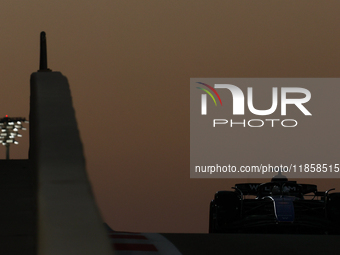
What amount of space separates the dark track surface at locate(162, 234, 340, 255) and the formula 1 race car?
7.09 feet

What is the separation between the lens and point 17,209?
17.8 feet

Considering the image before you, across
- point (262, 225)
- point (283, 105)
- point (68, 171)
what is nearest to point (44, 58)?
point (262, 225)

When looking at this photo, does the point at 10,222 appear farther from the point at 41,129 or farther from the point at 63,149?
the point at 63,149

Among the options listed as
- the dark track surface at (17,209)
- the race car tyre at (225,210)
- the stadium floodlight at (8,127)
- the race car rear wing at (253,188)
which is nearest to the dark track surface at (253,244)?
the dark track surface at (17,209)

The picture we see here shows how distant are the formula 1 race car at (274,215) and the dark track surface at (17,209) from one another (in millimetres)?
3157

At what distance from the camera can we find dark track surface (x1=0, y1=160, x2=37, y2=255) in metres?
4.29

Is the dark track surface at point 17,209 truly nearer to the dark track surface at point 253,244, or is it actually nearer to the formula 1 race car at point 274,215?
the dark track surface at point 253,244

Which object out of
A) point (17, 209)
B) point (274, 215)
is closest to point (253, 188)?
point (274, 215)

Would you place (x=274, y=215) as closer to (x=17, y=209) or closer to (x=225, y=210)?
(x=225, y=210)

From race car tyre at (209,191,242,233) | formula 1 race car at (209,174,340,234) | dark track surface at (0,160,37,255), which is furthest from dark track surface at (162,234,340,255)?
race car tyre at (209,191,242,233)

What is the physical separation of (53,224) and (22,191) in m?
4.11

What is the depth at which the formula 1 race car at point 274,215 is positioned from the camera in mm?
8734

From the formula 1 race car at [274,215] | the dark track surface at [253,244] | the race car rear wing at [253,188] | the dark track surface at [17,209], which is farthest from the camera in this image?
Result: the race car rear wing at [253,188]

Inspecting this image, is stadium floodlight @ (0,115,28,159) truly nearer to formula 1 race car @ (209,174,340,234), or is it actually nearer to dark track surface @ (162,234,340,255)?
formula 1 race car @ (209,174,340,234)
